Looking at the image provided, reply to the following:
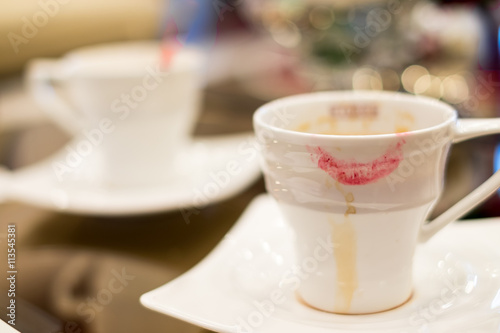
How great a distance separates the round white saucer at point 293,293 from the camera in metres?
0.40

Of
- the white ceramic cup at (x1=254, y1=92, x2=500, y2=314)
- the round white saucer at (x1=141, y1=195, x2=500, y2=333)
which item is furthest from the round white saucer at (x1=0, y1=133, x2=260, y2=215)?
the white ceramic cup at (x1=254, y1=92, x2=500, y2=314)

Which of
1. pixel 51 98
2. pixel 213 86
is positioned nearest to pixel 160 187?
pixel 51 98

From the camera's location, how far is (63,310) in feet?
1.57

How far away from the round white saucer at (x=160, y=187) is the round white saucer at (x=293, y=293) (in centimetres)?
11

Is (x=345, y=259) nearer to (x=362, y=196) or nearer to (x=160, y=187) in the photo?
(x=362, y=196)

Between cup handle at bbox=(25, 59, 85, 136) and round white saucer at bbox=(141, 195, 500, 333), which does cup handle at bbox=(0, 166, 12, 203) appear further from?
round white saucer at bbox=(141, 195, 500, 333)

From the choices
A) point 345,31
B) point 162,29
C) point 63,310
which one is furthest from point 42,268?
point 162,29

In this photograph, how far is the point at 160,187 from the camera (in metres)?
0.74

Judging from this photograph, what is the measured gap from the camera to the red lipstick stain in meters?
0.39

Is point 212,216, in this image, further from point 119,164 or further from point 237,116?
point 237,116

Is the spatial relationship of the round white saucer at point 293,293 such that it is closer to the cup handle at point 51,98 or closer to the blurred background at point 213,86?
the blurred background at point 213,86

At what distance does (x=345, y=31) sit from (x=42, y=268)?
0.72m

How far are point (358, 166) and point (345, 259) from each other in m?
0.08

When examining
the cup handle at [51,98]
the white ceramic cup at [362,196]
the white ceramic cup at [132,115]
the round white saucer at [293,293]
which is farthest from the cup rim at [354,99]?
the cup handle at [51,98]
